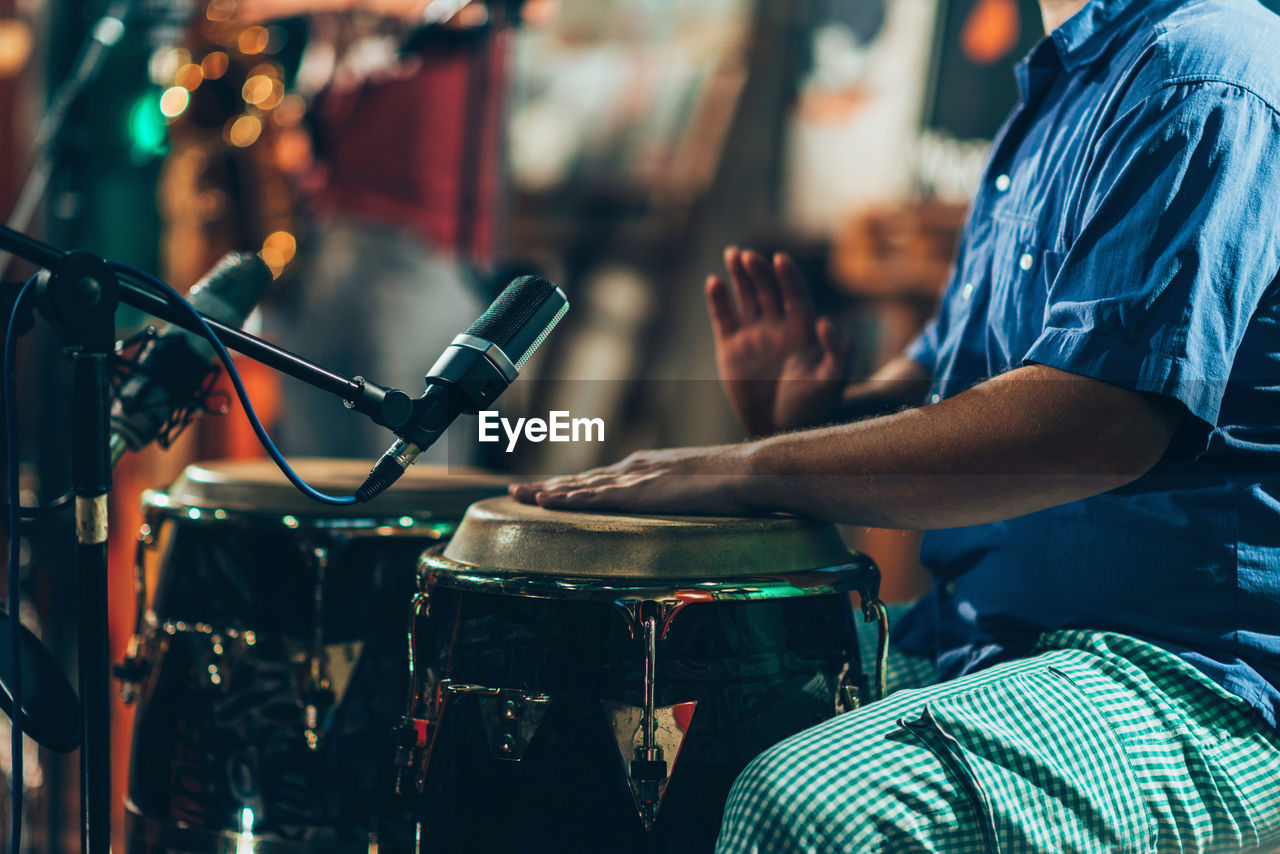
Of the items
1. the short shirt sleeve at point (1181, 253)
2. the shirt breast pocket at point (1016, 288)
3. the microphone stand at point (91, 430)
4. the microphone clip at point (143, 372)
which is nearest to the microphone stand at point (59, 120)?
the microphone clip at point (143, 372)

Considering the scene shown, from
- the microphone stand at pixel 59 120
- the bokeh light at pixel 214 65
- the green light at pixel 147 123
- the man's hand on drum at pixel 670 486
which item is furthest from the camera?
the bokeh light at pixel 214 65

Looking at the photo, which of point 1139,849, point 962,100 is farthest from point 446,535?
point 962,100

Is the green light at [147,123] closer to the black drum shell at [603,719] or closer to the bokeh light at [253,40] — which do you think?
the bokeh light at [253,40]

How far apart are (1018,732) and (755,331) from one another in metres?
0.78

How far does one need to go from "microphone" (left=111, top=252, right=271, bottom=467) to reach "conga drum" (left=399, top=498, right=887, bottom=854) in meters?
0.45

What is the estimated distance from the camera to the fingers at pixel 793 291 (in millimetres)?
1688

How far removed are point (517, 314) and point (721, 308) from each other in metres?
0.62

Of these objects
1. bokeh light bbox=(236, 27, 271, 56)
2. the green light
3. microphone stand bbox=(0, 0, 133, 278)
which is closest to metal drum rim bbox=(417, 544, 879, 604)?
microphone stand bbox=(0, 0, 133, 278)

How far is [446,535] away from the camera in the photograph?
153 cm

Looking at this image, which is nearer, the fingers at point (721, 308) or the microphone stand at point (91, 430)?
the microphone stand at point (91, 430)

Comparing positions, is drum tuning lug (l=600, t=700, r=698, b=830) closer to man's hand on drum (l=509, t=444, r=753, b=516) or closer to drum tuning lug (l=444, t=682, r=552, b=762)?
drum tuning lug (l=444, t=682, r=552, b=762)

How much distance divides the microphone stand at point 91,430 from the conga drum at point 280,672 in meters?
0.41

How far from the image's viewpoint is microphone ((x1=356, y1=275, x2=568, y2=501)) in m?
1.09

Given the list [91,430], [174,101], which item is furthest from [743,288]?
[174,101]
